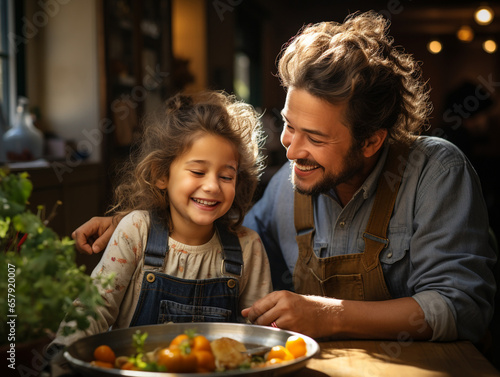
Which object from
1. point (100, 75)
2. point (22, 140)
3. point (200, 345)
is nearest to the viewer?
point (200, 345)

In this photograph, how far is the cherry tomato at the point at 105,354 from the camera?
91 centimetres

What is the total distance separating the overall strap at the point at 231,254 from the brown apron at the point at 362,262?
0.81ft

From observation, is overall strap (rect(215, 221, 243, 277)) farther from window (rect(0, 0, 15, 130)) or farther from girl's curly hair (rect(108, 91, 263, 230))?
window (rect(0, 0, 15, 130))

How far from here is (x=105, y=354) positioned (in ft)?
2.98

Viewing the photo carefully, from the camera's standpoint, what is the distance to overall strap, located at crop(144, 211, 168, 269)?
4.77ft

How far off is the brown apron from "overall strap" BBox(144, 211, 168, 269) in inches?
17.4

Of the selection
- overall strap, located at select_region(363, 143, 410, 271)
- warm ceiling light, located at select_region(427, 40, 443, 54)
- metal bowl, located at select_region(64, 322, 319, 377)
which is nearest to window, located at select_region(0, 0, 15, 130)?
overall strap, located at select_region(363, 143, 410, 271)

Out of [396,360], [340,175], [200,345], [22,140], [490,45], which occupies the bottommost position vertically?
[396,360]

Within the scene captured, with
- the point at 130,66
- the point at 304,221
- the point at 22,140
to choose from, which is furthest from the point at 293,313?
the point at 130,66

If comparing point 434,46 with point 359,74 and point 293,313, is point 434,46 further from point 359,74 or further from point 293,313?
point 293,313

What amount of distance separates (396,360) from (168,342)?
1.42 ft

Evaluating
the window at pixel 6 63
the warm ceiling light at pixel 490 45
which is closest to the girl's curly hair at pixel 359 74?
the window at pixel 6 63

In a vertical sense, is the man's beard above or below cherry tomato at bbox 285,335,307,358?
above

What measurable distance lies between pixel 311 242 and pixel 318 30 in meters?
0.66
